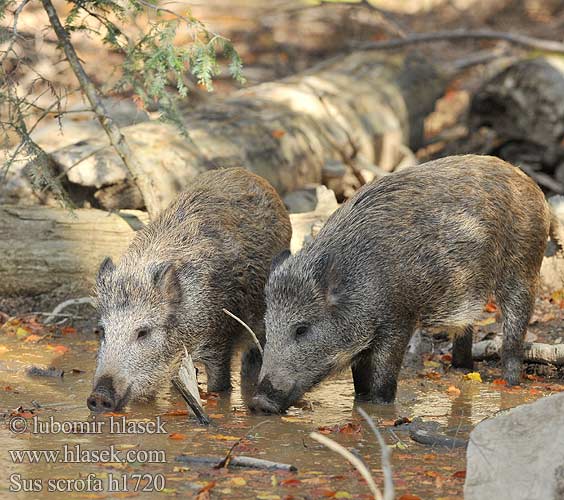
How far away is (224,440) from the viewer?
601 cm

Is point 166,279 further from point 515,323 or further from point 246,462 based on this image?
point 515,323

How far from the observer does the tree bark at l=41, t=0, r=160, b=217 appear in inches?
345

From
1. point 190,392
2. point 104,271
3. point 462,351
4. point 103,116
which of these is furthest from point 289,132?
point 190,392

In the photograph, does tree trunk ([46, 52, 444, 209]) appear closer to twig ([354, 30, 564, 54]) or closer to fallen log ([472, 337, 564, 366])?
twig ([354, 30, 564, 54])

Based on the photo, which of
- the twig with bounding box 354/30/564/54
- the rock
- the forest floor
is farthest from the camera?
the twig with bounding box 354/30/564/54

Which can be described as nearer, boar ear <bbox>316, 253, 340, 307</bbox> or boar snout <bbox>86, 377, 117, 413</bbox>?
boar snout <bbox>86, 377, 117, 413</bbox>

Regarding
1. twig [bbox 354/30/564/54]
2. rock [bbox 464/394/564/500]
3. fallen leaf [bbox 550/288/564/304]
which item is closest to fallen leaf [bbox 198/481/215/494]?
rock [bbox 464/394/564/500]

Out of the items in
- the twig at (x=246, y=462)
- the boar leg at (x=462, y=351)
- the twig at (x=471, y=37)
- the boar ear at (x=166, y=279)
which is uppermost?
the twig at (x=471, y=37)

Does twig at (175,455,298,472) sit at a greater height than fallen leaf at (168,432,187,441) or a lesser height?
greater

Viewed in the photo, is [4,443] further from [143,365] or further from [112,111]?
[112,111]

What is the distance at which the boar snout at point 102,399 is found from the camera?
6387 millimetres

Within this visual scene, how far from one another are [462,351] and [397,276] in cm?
130

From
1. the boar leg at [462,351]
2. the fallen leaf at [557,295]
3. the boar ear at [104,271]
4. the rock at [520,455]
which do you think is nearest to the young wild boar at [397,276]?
the boar leg at [462,351]

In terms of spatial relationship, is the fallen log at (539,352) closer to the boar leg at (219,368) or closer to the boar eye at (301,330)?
the boar eye at (301,330)
